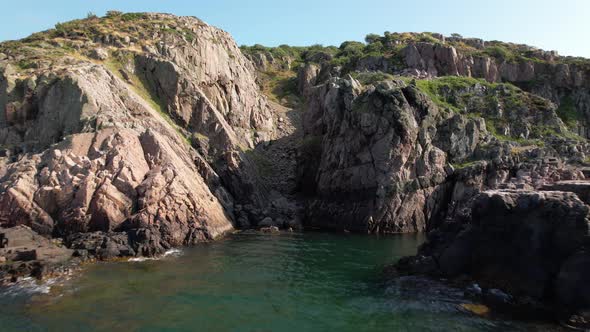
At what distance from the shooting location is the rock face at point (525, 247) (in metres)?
20.3

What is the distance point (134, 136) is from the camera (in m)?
41.9

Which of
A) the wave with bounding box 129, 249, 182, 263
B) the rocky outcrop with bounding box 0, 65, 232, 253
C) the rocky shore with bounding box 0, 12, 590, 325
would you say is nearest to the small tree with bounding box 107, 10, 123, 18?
the rocky shore with bounding box 0, 12, 590, 325

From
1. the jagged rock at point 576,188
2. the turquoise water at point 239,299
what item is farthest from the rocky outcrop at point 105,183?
the jagged rock at point 576,188

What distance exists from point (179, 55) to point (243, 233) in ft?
107

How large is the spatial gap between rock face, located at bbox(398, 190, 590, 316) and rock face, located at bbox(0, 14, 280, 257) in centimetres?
2159

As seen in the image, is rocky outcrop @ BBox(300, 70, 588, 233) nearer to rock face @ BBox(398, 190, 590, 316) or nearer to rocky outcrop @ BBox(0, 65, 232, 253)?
rocky outcrop @ BBox(0, 65, 232, 253)

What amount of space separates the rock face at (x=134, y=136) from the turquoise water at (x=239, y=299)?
6.67 metres

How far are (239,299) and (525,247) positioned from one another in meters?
15.3

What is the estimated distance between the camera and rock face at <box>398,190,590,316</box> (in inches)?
800

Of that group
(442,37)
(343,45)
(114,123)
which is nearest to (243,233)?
(114,123)

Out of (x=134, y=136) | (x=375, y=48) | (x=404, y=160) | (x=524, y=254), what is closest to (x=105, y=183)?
(x=134, y=136)

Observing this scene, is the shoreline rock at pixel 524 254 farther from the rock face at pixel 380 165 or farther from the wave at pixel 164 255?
the rock face at pixel 380 165

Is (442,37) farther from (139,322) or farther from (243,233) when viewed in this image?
(139,322)

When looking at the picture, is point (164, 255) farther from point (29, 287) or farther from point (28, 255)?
point (29, 287)
